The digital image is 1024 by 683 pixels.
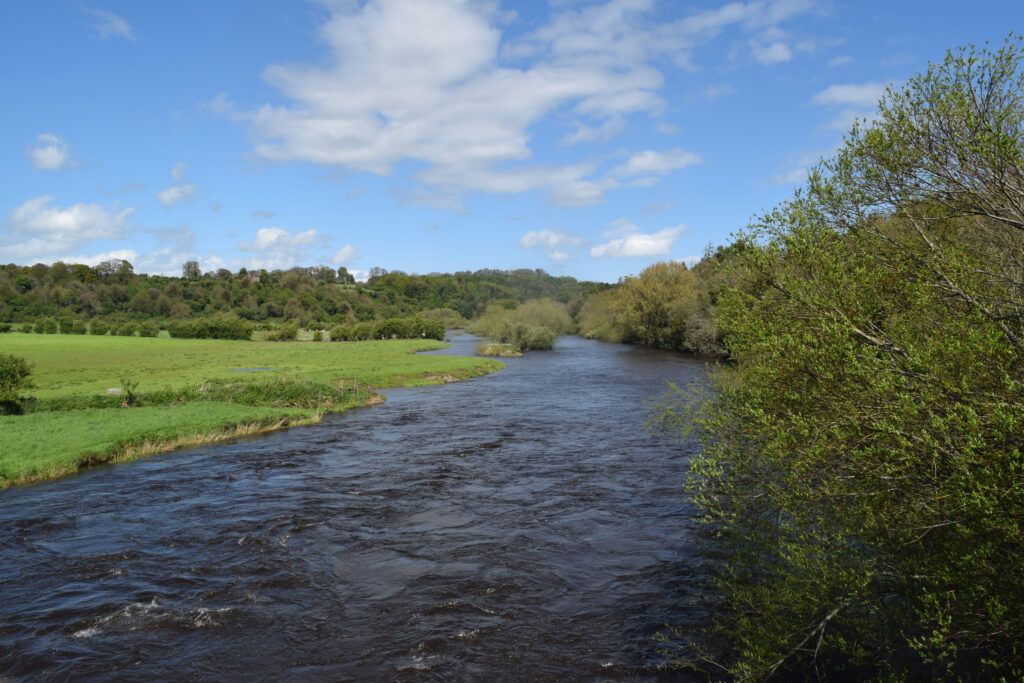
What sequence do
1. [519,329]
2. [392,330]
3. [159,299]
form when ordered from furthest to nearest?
[159,299]
[392,330]
[519,329]

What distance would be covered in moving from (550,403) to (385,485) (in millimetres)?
21114

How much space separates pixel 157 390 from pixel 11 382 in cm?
902

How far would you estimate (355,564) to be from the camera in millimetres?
17422

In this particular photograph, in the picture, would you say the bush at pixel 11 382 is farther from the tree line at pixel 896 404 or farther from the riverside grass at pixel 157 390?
the tree line at pixel 896 404

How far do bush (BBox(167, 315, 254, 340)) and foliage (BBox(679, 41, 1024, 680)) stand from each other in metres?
129

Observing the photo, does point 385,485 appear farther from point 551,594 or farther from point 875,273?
point 875,273

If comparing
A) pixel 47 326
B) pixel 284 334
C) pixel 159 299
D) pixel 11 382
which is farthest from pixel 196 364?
pixel 159 299

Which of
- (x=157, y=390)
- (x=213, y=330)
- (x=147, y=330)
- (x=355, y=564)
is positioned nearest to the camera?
(x=355, y=564)

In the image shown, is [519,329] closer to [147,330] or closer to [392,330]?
[392,330]

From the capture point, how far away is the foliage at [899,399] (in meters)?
7.64

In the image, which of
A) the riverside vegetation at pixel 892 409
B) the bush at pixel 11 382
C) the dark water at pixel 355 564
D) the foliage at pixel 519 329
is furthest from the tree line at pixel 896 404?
the foliage at pixel 519 329

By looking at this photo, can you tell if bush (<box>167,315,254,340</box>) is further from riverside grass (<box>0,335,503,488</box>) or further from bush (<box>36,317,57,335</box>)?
riverside grass (<box>0,335,503,488</box>)

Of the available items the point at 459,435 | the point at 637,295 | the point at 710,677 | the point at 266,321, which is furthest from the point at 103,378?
the point at 266,321

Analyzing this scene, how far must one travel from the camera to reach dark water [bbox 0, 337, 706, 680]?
1286 cm
